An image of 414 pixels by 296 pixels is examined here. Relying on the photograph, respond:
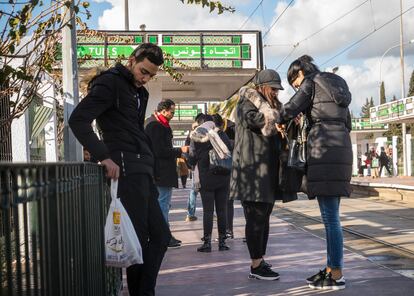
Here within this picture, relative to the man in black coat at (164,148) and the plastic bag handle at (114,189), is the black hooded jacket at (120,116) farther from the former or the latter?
the man in black coat at (164,148)

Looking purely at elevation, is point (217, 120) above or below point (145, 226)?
above

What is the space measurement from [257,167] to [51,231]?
11.0 ft

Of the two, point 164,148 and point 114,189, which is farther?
point 164,148

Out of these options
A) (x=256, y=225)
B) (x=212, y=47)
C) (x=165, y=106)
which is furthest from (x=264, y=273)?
(x=212, y=47)

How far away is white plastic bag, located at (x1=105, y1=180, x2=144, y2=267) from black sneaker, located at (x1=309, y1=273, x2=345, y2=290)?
198 cm

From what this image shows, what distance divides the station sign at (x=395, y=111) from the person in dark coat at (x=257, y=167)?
2917cm

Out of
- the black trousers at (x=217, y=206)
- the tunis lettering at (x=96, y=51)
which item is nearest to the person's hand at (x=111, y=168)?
the black trousers at (x=217, y=206)

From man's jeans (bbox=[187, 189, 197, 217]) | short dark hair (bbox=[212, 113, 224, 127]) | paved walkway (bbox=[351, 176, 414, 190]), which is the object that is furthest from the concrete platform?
short dark hair (bbox=[212, 113, 224, 127])

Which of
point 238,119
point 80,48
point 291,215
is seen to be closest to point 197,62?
point 80,48

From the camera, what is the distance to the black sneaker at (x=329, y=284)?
5.14m

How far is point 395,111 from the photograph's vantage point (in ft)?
119

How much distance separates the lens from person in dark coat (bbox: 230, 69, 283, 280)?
5.51m

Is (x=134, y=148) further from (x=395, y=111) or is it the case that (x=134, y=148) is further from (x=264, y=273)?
(x=395, y=111)

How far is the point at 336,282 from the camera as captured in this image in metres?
5.16
